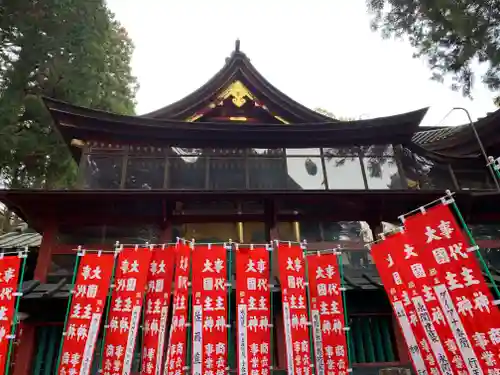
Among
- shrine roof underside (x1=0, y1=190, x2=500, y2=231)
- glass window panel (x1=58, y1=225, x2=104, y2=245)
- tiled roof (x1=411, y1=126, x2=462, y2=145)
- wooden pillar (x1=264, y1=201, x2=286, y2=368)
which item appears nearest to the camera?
wooden pillar (x1=264, y1=201, x2=286, y2=368)

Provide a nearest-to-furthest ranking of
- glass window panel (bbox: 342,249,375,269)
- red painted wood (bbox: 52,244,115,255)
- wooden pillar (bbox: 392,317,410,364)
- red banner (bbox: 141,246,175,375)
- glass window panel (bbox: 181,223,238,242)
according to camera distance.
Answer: red banner (bbox: 141,246,175,375), wooden pillar (bbox: 392,317,410,364), red painted wood (bbox: 52,244,115,255), glass window panel (bbox: 342,249,375,269), glass window panel (bbox: 181,223,238,242)

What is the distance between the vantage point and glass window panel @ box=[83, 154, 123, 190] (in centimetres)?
1007

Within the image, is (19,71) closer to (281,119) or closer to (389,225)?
(281,119)

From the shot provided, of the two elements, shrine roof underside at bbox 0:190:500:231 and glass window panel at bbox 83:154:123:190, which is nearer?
shrine roof underside at bbox 0:190:500:231

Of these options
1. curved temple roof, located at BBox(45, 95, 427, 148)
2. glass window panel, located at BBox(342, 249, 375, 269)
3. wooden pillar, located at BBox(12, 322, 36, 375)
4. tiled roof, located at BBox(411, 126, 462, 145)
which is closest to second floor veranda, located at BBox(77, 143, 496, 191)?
curved temple roof, located at BBox(45, 95, 427, 148)

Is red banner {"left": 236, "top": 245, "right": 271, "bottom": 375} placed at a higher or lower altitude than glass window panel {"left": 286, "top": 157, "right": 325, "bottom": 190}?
lower

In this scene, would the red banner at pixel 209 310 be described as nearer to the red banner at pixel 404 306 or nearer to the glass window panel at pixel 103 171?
the red banner at pixel 404 306

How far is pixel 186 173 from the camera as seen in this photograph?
34.6 ft

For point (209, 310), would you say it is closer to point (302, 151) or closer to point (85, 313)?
point (85, 313)

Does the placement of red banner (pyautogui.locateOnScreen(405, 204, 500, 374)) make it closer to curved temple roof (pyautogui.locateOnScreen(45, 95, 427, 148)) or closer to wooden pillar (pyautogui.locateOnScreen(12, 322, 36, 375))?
curved temple roof (pyautogui.locateOnScreen(45, 95, 427, 148))

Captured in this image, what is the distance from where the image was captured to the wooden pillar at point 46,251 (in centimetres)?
850

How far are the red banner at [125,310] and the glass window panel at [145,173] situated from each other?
9.42 ft

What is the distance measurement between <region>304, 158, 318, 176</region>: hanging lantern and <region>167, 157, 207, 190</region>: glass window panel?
3012 millimetres

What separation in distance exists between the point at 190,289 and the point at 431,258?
4.69 metres
